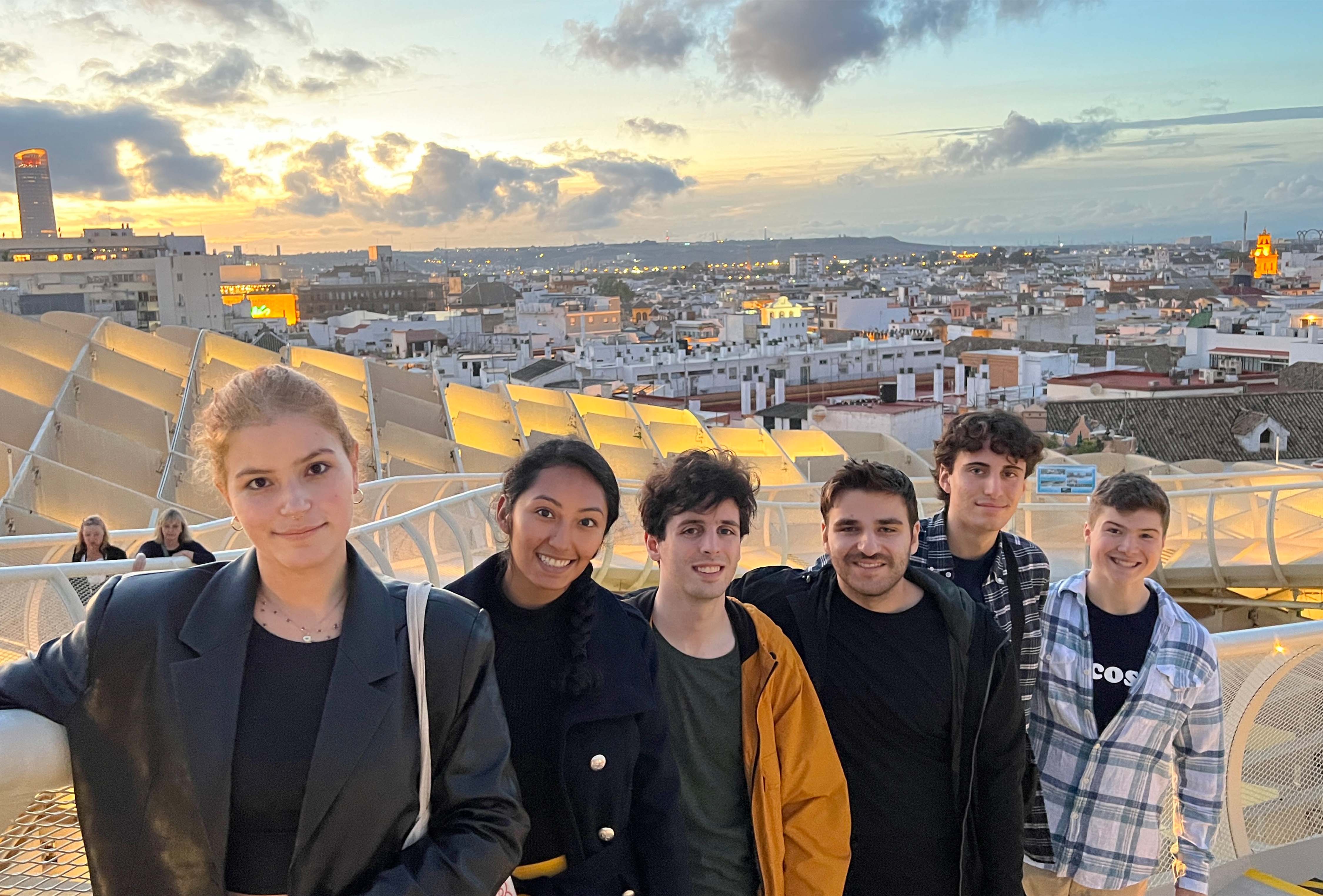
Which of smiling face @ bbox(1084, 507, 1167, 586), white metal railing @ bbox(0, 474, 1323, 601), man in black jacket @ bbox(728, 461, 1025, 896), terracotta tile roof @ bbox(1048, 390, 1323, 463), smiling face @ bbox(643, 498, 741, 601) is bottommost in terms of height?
terracotta tile roof @ bbox(1048, 390, 1323, 463)

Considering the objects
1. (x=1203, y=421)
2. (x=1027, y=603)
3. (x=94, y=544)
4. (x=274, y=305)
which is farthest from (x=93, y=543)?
(x=274, y=305)

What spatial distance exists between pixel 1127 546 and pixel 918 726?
777 millimetres

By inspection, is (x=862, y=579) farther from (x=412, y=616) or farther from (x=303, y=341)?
(x=303, y=341)

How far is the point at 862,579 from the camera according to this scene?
8.36 ft

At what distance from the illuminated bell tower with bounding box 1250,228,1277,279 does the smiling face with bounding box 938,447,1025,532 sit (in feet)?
516

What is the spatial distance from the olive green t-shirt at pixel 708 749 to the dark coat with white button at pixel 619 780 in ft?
0.57

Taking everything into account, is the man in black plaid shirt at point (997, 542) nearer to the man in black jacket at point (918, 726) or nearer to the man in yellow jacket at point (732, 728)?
the man in black jacket at point (918, 726)

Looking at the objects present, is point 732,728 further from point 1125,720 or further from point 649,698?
point 1125,720

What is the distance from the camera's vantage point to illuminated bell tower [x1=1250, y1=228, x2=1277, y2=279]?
146 metres

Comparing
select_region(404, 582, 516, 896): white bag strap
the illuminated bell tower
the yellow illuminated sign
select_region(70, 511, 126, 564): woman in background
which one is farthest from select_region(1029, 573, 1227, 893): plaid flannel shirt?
the illuminated bell tower

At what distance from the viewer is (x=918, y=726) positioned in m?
2.51

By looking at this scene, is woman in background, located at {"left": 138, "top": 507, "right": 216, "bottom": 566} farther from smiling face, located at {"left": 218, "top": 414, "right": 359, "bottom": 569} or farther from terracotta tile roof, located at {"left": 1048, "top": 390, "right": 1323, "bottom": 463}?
terracotta tile roof, located at {"left": 1048, "top": 390, "right": 1323, "bottom": 463}

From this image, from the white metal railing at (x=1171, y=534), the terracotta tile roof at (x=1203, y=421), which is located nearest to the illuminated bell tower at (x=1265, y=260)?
the terracotta tile roof at (x=1203, y=421)

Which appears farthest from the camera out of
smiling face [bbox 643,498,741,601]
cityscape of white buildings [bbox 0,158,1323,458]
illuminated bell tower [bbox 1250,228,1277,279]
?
→ illuminated bell tower [bbox 1250,228,1277,279]
